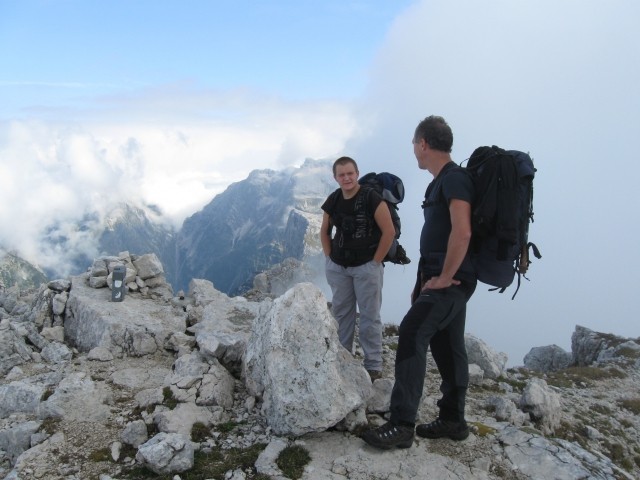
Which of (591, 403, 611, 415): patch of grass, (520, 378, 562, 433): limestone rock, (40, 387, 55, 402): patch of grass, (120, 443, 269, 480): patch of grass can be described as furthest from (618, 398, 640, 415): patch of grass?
(40, 387, 55, 402): patch of grass

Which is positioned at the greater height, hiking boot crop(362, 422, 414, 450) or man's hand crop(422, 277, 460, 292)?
man's hand crop(422, 277, 460, 292)

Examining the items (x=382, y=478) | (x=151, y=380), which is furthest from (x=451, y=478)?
(x=151, y=380)

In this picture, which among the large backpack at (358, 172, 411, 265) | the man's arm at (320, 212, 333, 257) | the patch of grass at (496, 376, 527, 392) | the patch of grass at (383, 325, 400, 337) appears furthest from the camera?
the patch of grass at (383, 325, 400, 337)

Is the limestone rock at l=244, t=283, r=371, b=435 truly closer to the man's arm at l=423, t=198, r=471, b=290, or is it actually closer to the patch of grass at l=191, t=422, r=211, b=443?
the patch of grass at l=191, t=422, r=211, b=443

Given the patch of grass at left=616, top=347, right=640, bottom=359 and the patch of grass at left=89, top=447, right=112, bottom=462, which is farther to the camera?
the patch of grass at left=616, top=347, right=640, bottom=359

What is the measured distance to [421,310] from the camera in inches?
245

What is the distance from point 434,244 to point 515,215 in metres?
1.19

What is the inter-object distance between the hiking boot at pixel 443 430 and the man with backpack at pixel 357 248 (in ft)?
7.44

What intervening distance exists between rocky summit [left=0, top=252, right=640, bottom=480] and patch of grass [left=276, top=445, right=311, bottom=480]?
0.02m

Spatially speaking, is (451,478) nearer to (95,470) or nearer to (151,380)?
(95,470)

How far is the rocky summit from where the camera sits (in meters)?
A: 6.35

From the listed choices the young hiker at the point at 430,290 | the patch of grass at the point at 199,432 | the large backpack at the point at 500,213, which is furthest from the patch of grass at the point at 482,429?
the patch of grass at the point at 199,432

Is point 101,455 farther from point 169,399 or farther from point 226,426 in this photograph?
point 226,426

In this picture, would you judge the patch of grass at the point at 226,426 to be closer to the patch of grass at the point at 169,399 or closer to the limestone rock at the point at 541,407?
the patch of grass at the point at 169,399
